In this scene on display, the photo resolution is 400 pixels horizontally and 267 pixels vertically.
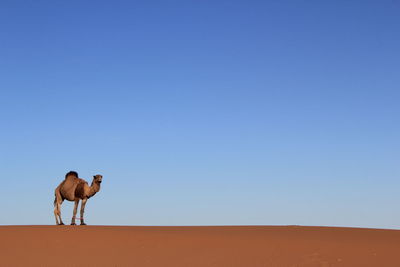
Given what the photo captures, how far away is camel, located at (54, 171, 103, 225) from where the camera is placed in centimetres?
2427
